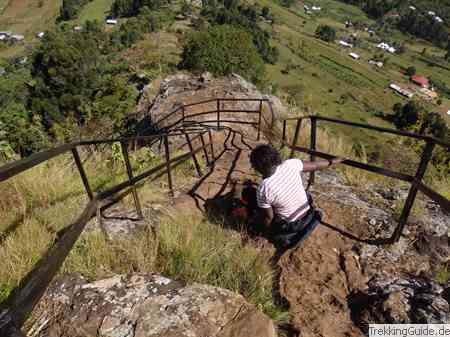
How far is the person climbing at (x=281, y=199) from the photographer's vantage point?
307 centimetres

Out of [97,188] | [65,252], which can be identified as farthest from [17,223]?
[65,252]

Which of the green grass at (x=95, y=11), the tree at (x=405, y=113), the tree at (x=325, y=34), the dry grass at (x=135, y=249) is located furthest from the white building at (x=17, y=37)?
the dry grass at (x=135, y=249)

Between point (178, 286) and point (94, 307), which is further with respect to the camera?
point (178, 286)

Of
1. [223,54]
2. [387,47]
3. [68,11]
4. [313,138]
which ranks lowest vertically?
Result: [387,47]

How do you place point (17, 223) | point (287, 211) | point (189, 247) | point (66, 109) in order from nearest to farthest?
point (189, 247), point (17, 223), point (287, 211), point (66, 109)

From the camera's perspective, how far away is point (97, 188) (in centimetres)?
418

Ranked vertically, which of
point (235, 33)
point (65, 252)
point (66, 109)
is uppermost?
point (65, 252)

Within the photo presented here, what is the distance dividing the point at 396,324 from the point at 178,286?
1.65m

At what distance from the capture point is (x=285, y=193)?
3090mm

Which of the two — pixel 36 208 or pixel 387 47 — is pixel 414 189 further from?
pixel 387 47

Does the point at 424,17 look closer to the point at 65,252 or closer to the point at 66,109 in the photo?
the point at 66,109

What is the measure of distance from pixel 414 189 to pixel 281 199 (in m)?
1.31

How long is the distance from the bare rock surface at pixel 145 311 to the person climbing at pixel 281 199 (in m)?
1.12

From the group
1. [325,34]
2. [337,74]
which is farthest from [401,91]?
[325,34]
